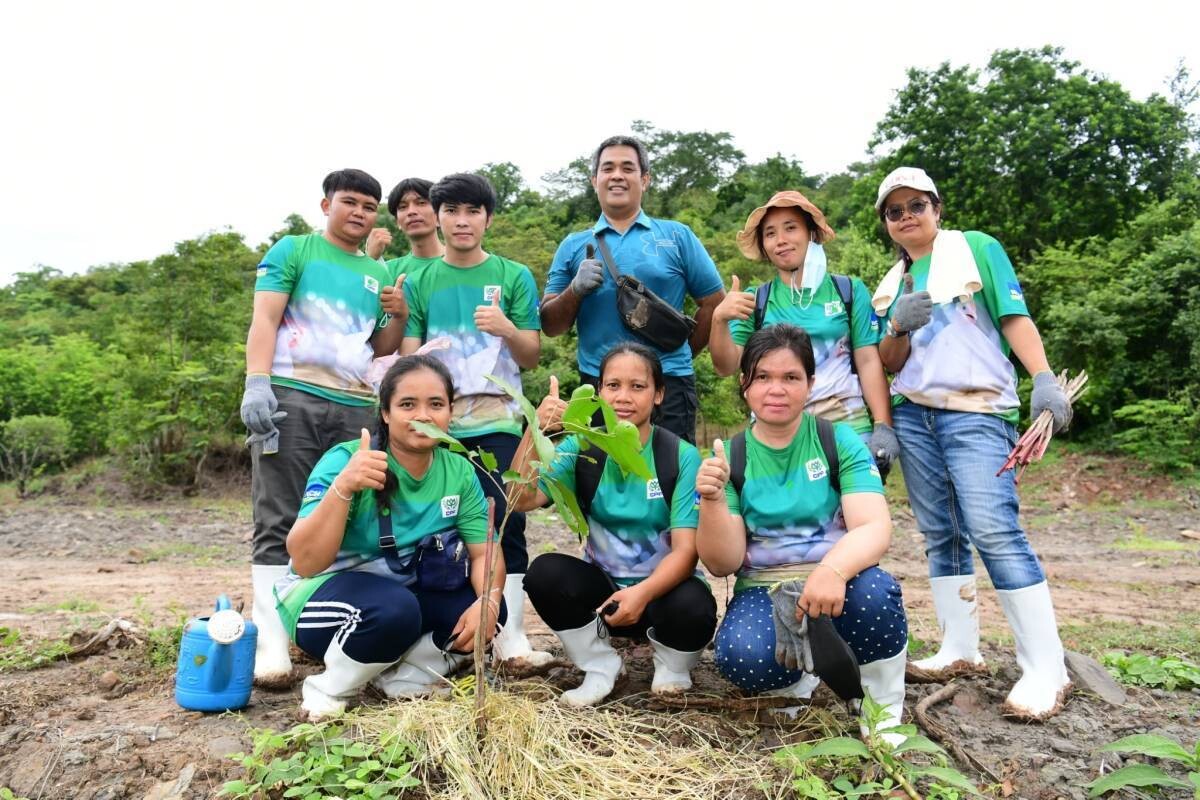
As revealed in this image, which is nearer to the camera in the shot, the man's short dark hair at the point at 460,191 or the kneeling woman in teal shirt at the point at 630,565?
the kneeling woman in teal shirt at the point at 630,565

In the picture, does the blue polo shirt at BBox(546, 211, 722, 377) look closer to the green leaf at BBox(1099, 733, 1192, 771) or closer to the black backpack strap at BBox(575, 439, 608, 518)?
the black backpack strap at BBox(575, 439, 608, 518)

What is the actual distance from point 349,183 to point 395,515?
160 cm

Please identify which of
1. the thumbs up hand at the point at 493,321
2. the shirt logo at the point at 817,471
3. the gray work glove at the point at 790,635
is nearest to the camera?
the gray work glove at the point at 790,635

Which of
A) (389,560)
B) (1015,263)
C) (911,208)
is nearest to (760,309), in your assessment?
(911,208)

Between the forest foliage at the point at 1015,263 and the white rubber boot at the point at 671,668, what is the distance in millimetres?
11582

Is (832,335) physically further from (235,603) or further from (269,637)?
(235,603)

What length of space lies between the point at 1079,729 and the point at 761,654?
130 centimetres

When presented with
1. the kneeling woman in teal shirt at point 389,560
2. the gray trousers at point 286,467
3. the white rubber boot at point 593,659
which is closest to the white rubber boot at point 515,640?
the kneeling woman in teal shirt at point 389,560

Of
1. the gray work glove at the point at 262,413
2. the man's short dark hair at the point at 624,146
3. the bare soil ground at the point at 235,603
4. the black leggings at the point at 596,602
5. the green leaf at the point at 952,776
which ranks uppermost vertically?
the man's short dark hair at the point at 624,146

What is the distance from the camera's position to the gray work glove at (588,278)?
361cm

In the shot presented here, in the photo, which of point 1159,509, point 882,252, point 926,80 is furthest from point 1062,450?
point 926,80

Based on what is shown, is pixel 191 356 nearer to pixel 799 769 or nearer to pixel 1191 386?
pixel 799 769

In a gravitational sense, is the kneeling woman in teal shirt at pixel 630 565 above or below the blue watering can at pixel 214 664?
above

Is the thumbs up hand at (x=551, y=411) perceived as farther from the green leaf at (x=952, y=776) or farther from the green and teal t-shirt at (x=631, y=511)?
the green leaf at (x=952, y=776)
